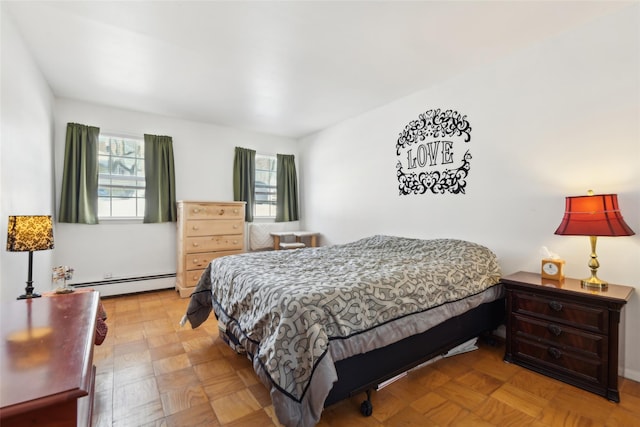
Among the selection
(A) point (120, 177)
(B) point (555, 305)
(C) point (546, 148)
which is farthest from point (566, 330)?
(A) point (120, 177)

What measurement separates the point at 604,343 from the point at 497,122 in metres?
1.85

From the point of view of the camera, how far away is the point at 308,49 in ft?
8.16

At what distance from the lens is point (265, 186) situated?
5203 mm

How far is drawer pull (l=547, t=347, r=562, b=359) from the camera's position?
1.98 m

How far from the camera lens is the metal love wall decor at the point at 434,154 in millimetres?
2961

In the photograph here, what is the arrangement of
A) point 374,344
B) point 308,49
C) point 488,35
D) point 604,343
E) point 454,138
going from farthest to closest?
point 454,138, point 308,49, point 488,35, point 604,343, point 374,344

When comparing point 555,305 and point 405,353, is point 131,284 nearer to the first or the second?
point 405,353

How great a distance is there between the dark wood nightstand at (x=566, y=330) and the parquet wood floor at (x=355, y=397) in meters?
0.09

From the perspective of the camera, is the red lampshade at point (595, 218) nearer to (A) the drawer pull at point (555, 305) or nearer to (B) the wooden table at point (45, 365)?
(A) the drawer pull at point (555, 305)

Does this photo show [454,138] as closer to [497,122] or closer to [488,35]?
[497,122]

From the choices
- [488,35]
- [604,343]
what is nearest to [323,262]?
[604,343]

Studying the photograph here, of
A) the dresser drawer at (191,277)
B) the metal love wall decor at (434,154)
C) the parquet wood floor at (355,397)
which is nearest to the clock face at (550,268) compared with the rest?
the parquet wood floor at (355,397)

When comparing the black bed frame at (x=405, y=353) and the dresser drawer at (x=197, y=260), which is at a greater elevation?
the dresser drawer at (x=197, y=260)

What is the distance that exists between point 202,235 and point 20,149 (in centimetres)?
203
